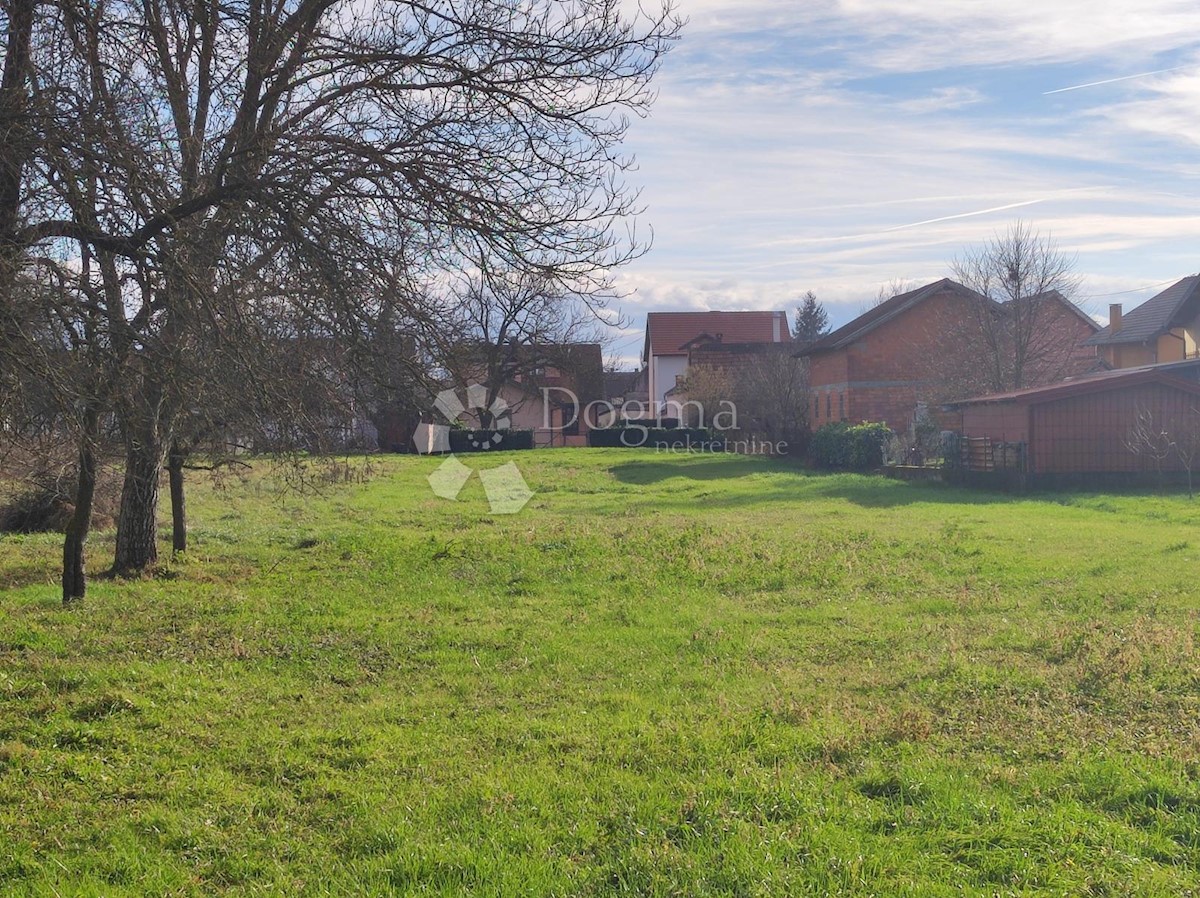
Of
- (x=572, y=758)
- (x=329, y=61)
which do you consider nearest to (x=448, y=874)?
(x=572, y=758)

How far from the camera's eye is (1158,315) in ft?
137

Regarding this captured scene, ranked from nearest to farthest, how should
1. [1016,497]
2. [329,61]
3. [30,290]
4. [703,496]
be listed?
[30,290] < [329,61] < [1016,497] < [703,496]

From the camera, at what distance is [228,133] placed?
24.2ft

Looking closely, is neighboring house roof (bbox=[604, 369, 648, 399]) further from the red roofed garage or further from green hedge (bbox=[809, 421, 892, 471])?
the red roofed garage

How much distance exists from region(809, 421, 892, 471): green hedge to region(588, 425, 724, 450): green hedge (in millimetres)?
11768

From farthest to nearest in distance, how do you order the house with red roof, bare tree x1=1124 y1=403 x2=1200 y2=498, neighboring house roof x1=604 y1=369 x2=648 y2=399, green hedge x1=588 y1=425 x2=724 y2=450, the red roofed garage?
neighboring house roof x1=604 y1=369 x2=648 y2=399 < the house with red roof < green hedge x1=588 y1=425 x2=724 y2=450 < the red roofed garage < bare tree x1=1124 y1=403 x2=1200 y2=498

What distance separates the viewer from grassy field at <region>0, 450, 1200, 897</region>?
4617mm

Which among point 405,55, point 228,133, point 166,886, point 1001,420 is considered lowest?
point 166,886

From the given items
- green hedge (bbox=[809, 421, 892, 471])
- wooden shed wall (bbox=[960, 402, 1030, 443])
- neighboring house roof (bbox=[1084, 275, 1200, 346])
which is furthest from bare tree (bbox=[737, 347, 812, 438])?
wooden shed wall (bbox=[960, 402, 1030, 443])

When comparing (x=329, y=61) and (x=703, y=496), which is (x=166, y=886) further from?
(x=703, y=496)

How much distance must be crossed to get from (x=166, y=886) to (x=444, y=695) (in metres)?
3.37

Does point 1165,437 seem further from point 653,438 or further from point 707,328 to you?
point 707,328

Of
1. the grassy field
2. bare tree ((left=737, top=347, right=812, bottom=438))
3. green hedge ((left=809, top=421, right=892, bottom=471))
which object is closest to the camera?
the grassy field

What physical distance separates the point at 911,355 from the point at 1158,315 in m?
9.48
